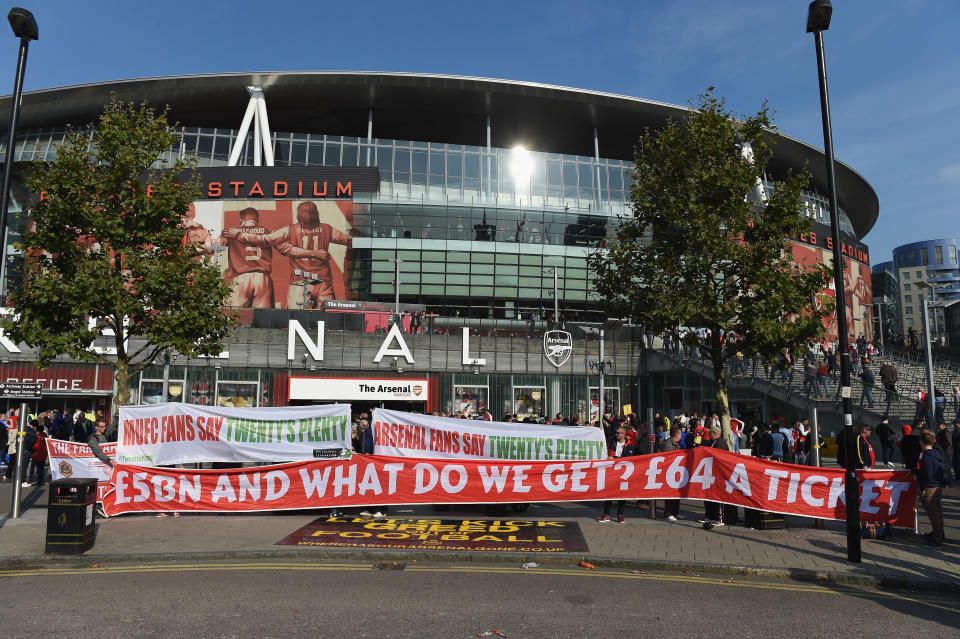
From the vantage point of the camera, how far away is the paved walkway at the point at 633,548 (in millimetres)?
9383

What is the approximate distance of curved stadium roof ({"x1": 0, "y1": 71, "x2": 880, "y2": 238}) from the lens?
54.0 metres

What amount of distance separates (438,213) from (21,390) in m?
40.3

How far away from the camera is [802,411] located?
1058 inches

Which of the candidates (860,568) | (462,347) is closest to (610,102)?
(462,347)

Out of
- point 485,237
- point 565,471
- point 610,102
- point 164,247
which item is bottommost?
point 565,471

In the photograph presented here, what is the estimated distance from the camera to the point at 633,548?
1041cm

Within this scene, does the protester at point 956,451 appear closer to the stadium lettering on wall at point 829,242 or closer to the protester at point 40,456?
the protester at point 40,456

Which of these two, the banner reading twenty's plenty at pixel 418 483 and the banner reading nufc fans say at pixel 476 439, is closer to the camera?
the banner reading twenty's plenty at pixel 418 483

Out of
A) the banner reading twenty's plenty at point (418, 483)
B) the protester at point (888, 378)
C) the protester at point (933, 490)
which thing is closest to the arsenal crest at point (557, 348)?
the protester at point (888, 378)

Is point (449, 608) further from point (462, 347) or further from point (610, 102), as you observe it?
point (610, 102)

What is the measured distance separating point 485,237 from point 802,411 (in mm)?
29781

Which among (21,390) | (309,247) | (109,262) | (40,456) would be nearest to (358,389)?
(40,456)

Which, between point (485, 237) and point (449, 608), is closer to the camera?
point (449, 608)

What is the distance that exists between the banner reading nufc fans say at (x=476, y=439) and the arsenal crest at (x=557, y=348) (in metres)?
21.3
